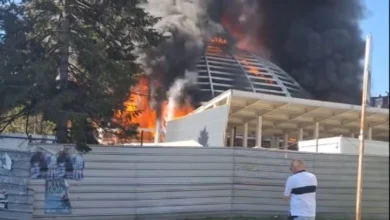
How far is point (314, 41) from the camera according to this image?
30766mm

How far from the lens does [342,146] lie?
16188 mm

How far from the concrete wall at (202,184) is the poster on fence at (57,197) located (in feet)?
0.30

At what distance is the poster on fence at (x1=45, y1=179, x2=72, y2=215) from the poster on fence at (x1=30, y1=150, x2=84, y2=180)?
0.40 feet

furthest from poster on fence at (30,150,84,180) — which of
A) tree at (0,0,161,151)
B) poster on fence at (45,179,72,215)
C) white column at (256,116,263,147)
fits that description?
white column at (256,116,263,147)

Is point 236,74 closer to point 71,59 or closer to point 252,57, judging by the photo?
point 252,57

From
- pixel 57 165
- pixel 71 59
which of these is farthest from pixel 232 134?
pixel 57 165

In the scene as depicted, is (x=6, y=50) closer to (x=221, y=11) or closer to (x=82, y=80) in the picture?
(x=82, y=80)

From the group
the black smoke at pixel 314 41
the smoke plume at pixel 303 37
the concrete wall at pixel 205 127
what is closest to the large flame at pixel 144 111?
the concrete wall at pixel 205 127

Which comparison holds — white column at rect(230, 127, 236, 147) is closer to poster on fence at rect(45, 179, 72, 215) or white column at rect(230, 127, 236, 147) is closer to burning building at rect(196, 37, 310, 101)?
burning building at rect(196, 37, 310, 101)

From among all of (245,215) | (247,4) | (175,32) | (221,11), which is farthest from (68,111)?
(247,4)

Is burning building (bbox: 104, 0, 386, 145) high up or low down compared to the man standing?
up

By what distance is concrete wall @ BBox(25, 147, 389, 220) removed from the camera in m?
10.9

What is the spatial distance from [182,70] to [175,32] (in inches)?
75.0

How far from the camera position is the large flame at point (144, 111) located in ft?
40.6
